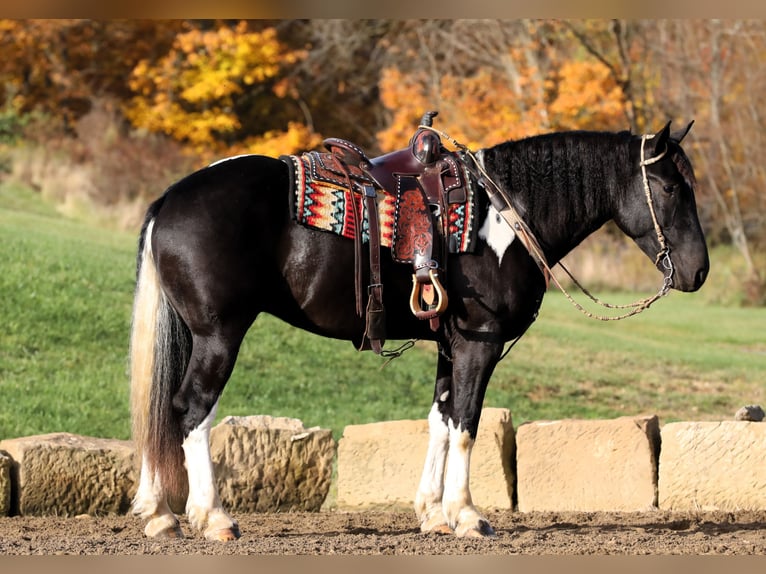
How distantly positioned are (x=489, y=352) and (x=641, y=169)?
118 cm

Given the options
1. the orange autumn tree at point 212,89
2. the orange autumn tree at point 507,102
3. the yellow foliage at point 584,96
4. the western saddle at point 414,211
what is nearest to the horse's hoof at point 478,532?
the western saddle at point 414,211

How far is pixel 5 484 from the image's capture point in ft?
20.8

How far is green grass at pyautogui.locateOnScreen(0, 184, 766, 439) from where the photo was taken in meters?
9.51

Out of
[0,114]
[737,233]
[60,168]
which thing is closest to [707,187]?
[737,233]

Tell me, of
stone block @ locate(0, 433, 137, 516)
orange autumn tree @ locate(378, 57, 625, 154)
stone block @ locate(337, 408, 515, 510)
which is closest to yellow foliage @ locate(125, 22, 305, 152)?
orange autumn tree @ locate(378, 57, 625, 154)

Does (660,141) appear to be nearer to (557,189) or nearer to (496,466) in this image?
(557,189)

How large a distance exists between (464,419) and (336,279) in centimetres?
93

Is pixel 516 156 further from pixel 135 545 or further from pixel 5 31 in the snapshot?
pixel 5 31

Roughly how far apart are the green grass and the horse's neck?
3.94 m

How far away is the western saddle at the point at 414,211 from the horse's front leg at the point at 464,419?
0.79 feet

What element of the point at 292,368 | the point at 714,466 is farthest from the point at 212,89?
the point at 714,466

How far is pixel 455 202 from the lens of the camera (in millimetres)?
5652

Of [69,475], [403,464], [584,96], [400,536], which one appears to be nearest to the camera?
[400,536]

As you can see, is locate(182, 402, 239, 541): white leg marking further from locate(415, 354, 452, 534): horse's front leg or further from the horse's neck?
the horse's neck
